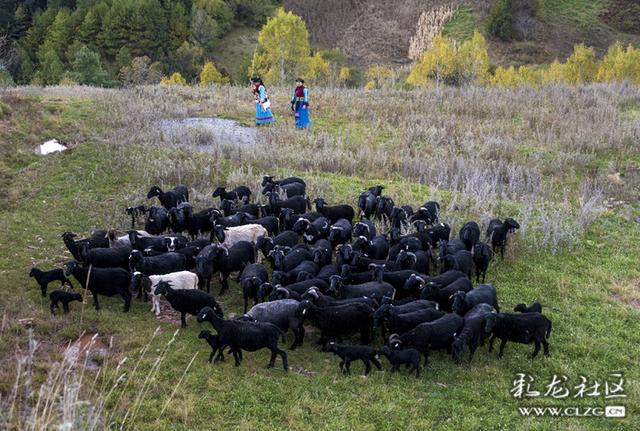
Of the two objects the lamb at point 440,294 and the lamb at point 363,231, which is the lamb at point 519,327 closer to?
the lamb at point 440,294

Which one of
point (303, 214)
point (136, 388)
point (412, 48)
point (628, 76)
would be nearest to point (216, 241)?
point (303, 214)

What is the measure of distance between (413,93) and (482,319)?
2288cm

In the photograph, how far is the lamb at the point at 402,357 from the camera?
8.81 m

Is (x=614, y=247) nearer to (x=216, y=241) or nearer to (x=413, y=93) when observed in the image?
(x=216, y=241)

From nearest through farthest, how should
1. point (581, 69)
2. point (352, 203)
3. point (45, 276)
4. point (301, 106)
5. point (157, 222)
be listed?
point (45, 276), point (157, 222), point (352, 203), point (301, 106), point (581, 69)

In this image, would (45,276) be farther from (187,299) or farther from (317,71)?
(317,71)

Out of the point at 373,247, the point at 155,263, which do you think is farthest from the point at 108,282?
the point at 373,247

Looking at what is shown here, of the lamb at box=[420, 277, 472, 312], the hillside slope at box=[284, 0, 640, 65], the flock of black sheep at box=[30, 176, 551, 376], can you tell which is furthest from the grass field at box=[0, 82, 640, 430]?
the hillside slope at box=[284, 0, 640, 65]

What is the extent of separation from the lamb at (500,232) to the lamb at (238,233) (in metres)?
4.71

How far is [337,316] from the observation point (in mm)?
9469

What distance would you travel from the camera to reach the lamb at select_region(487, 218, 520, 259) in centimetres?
1305

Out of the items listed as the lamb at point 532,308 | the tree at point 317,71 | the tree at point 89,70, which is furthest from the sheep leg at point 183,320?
the tree at point 89,70

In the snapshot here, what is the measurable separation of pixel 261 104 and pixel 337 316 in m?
14.9

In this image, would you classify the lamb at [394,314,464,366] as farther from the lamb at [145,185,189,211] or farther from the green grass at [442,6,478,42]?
the green grass at [442,6,478,42]
